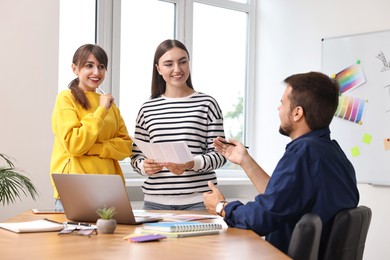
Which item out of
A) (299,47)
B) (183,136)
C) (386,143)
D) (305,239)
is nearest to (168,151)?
(183,136)

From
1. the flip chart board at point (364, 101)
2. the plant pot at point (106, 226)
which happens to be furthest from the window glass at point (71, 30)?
the plant pot at point (106, 226)

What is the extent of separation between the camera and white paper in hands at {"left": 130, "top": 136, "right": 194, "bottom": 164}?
2523mm

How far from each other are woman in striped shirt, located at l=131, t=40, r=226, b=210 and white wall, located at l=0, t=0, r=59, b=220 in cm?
81

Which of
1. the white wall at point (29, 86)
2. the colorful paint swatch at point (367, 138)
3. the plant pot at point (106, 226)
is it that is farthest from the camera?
the colorful paint swatch at point (367, 138)

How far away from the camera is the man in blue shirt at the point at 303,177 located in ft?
6.23

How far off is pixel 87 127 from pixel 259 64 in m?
3.07

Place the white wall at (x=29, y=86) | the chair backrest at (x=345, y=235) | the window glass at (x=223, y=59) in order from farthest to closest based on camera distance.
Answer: the window glass at (x=223, y=59) < the white wall at (x=29, y=86) < the chair backrest at (x=345, y=235)

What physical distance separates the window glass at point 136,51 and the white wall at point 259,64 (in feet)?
3.33

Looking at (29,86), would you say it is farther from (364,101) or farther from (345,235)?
(364,101)

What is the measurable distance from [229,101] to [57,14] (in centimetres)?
217

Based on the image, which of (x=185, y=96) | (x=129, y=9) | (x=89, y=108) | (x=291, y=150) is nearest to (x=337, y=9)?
(x=129, y=9)

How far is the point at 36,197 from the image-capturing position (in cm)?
349

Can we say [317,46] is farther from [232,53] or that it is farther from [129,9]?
[129,9]

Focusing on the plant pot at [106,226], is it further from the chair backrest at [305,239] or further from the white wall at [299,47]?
the white wall at [299,47]
